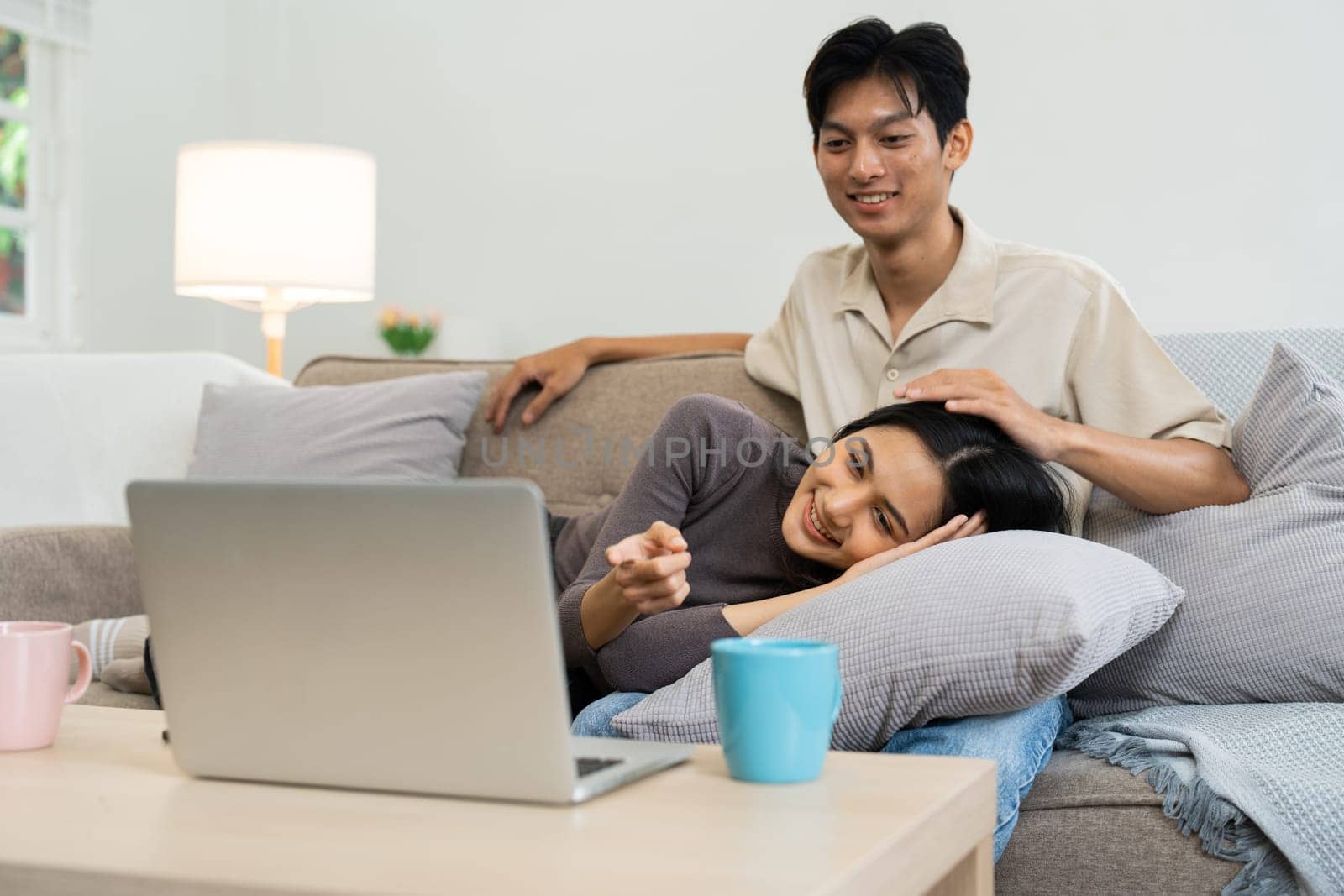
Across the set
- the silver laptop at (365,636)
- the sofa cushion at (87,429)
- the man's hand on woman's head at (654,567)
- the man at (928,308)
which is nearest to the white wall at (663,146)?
the man at (928,308)

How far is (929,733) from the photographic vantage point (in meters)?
1.20

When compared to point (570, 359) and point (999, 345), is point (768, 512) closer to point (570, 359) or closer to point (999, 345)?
point (999, 345)

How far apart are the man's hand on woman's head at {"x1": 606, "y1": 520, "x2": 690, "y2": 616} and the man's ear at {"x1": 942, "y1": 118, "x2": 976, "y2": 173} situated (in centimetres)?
106

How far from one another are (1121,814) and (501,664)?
30.3 inches

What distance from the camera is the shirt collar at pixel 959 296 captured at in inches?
73.1

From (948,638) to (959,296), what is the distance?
82 cm

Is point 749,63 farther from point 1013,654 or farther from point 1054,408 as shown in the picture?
point 1013,654

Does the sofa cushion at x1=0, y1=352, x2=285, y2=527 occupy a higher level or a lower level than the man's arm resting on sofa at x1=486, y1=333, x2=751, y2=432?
lower

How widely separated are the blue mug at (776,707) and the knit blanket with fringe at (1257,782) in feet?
1.89

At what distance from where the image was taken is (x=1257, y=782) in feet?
3.95

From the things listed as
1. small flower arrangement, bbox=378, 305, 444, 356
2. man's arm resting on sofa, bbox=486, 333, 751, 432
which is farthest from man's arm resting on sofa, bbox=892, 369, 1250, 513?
small flower arrangement, bbox=378, 305, 444, 356

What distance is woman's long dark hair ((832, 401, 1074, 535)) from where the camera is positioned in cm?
148

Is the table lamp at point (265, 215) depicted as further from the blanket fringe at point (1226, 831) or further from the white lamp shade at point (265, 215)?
the blanket fringe at point (1226, 831)

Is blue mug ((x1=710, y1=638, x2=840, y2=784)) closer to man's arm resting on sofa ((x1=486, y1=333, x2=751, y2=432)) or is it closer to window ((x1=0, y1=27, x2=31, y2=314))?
man's arm resting on sofa ((x1=486, y1=333, x2=751, y2=432))
